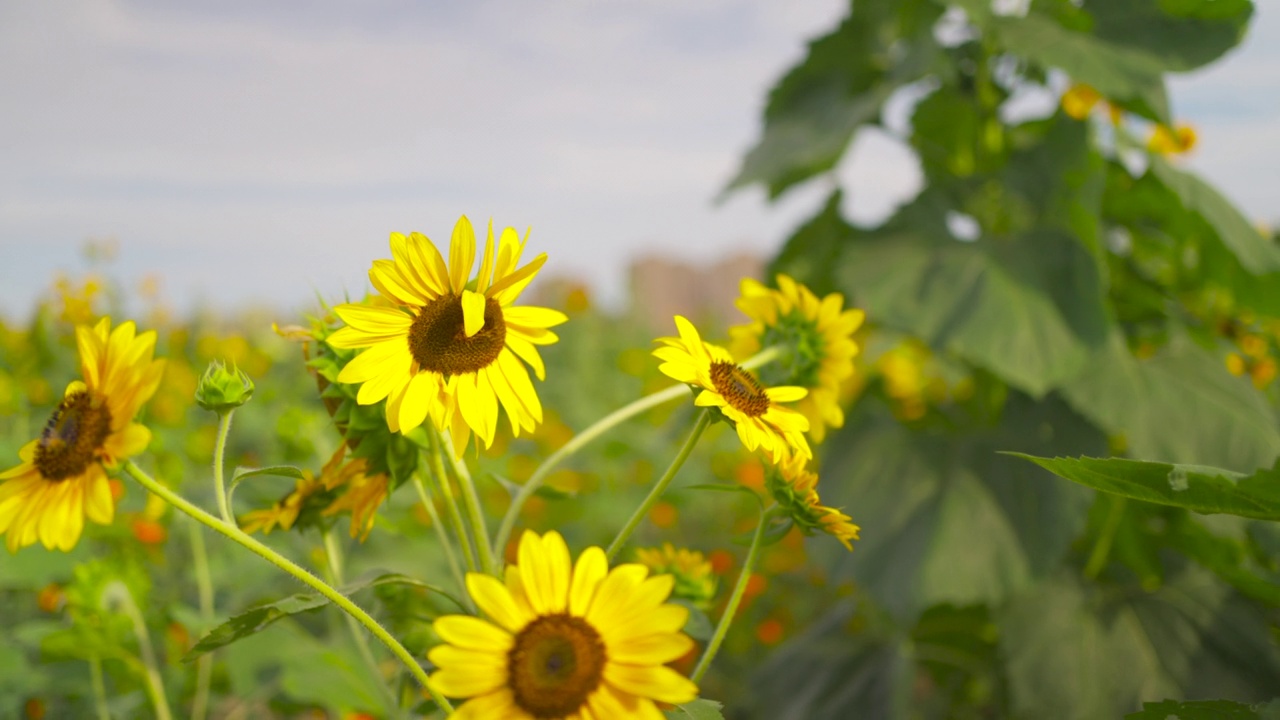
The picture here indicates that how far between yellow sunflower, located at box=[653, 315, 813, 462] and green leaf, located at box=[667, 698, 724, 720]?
0.58ft

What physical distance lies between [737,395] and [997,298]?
1086 mm

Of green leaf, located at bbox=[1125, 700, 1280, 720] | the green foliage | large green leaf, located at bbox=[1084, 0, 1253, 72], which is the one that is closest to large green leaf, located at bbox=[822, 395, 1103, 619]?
the green foliage

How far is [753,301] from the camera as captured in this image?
2.74ft

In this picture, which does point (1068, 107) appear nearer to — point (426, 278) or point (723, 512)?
point (426, 278)

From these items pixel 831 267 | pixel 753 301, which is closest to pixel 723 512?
pixel 831 267

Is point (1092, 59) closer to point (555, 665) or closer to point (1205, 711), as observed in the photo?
point (1205, 711)

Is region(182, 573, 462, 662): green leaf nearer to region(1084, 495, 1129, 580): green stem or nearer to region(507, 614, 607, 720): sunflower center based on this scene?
region(507, 614, 607, 720): sunflower center

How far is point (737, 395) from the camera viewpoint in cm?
62

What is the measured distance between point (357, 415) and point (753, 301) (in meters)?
0.39

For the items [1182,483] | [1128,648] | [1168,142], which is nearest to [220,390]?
[1182,483]

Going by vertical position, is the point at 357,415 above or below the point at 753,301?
above

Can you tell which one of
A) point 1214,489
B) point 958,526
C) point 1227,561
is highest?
point 1214,489

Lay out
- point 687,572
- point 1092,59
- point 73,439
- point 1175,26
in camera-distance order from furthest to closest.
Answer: point 1175,26 < point 1092,59 < point 687,572 < point 73,439

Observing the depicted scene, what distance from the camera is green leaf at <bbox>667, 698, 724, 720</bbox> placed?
582mm
